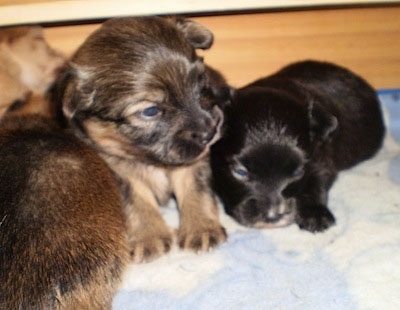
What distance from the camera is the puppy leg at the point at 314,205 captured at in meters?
2.62

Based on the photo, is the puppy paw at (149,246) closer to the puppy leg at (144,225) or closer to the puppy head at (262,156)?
the puppy leg at (144,225)

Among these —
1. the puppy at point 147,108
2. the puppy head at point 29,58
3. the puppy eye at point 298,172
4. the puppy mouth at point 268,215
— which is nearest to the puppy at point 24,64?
the puppy head at point 29,58

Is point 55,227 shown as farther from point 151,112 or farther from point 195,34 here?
point 195,34

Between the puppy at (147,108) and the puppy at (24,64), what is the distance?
0.46 m

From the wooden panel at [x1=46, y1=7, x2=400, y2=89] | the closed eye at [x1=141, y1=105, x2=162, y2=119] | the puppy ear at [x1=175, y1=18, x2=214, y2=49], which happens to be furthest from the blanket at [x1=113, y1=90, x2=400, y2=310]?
the wooden panel at [x1=46, y1=7, x2=400, y2=89]

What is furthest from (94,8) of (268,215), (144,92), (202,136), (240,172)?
(268,215)

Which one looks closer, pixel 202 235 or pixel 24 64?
pixel 202 235

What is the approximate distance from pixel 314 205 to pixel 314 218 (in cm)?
7

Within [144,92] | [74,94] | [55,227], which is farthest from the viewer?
[74,94]

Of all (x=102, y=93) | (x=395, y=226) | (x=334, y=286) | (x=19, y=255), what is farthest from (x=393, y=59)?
(x=19, y=255)

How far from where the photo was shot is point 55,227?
6.37 feet

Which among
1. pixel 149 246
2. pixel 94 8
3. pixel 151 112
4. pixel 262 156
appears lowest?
pixel 149 246

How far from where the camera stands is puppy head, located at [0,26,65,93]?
2895 millimetres

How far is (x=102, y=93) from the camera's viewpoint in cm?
232
